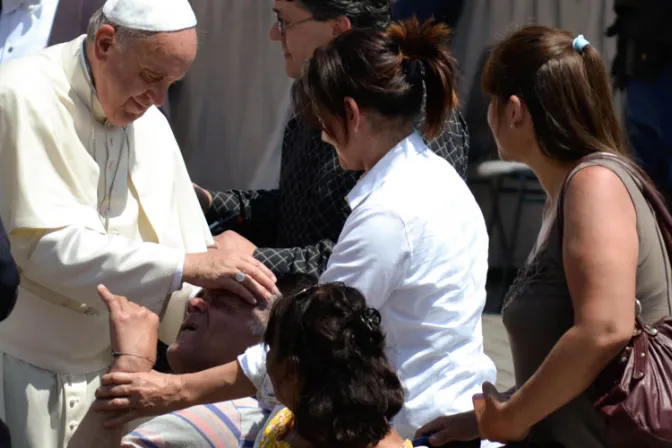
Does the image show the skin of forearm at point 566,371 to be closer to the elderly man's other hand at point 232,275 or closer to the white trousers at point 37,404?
the elderly man's other hand at point 232,275

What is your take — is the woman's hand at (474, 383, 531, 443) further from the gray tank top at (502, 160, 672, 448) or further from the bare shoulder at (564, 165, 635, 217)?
the bare shoulder at (564, 165, 635, 217)

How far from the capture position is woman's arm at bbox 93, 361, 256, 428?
290 centimetres

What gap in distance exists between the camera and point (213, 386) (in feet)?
9.61

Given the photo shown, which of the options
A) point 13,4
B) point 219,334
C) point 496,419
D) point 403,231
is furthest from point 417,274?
point 13,4

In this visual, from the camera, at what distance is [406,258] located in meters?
2.87

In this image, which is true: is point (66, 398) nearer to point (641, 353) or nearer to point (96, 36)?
point (96, 36)

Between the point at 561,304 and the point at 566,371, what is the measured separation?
16 cm

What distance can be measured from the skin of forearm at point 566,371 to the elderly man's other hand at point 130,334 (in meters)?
0.88

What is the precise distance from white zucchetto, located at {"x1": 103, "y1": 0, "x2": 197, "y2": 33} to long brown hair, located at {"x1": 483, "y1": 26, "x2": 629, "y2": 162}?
38.1 inches

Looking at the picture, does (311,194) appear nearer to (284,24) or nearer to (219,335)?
(284,24)

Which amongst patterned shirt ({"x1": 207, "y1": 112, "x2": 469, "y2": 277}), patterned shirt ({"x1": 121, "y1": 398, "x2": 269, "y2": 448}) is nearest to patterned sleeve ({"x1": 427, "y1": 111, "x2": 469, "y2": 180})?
patterned shirt ({"x1": 207, "y1": 112, "x2": 469, "y2": 277})

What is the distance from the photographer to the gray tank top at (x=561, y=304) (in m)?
2.65

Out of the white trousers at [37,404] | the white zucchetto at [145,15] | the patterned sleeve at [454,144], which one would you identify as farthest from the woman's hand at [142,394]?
the patterned sleeve at [454,144]

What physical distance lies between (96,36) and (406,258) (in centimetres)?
106
